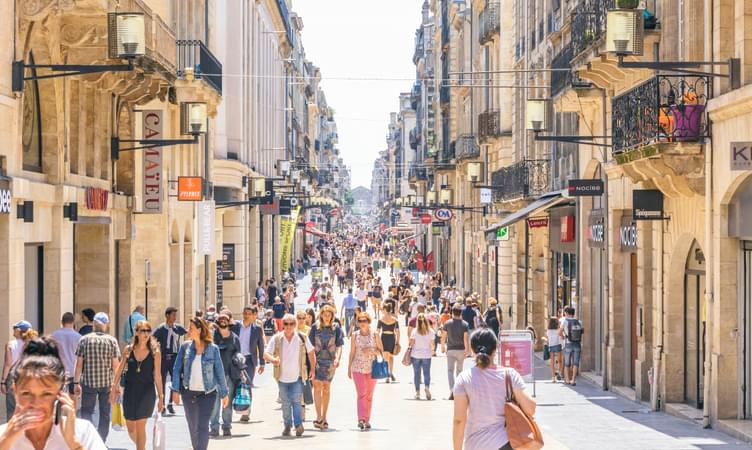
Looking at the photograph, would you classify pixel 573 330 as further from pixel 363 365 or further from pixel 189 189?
pixel 189 189

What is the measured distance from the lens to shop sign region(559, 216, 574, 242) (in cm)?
2877

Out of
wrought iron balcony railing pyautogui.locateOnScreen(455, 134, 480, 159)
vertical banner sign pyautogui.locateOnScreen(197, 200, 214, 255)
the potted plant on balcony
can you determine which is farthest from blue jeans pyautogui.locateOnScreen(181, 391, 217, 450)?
wrought iron balcony railing pyautogui.locateOnScreen(455, 134, 480, 159)

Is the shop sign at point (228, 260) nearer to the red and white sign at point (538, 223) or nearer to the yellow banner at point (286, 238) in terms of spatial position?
the red and white sign at point (538, 223)

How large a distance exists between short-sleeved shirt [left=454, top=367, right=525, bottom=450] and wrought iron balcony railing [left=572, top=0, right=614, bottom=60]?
1362 cm

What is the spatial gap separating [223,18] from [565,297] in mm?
16329

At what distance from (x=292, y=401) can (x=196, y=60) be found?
16055 mm

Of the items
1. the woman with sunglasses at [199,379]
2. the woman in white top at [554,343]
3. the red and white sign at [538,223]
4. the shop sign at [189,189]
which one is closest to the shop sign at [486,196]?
the red and white sign at [538,223]

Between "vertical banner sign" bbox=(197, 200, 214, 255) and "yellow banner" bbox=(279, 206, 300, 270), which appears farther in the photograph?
"yellow banner" bbox=(279, 206, 300, 270)

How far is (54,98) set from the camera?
19594 millimetres

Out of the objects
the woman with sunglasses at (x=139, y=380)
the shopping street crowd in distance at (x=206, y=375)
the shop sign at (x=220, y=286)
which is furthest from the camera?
the shop sign at (x=220, y=286)

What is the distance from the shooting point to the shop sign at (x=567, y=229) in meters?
28.8

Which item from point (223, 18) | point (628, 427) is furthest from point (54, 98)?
point (223, 18)

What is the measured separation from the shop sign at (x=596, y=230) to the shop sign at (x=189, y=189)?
809 cm

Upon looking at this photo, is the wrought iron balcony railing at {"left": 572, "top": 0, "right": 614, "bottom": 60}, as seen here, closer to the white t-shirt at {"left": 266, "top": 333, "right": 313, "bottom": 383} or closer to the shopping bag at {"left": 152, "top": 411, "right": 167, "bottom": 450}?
the white t-shirt at {"left": 266, "top": 333, "right": 313, "bottom": 383}
